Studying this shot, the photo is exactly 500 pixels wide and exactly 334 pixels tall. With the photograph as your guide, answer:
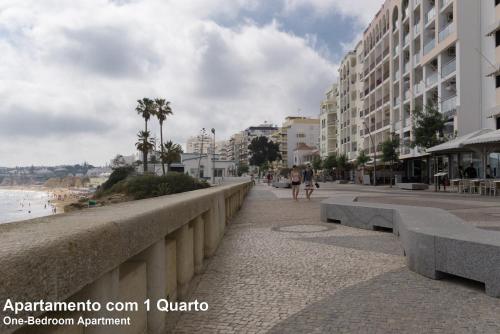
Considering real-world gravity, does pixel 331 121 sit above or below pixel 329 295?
above

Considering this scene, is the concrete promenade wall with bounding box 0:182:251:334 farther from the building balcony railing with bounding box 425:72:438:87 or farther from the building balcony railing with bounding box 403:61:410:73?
the building balcony railing with bounding box 403:61:410:73

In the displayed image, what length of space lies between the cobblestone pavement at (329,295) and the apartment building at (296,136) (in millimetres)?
138828

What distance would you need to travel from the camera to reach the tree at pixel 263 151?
13888 cm

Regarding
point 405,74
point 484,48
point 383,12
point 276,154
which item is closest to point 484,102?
point 484,48

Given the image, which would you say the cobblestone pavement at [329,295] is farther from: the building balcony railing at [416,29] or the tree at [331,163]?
the tree at [331,163]

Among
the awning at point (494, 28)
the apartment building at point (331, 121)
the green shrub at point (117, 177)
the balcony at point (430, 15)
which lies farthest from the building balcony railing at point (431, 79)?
the apartment building at point (331, 121)

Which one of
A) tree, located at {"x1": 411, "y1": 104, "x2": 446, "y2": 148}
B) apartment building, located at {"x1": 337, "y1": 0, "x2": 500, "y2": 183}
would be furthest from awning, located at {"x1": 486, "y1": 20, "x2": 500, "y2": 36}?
tree, located at {"x1": 411, "y1": 104, "x2": 446, "y2": 148}

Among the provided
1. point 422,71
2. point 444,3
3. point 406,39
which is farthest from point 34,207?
point 444,3

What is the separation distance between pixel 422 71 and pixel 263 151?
9562 centimetres

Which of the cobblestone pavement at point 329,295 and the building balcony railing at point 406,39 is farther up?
the building balcony railing at point 406,39

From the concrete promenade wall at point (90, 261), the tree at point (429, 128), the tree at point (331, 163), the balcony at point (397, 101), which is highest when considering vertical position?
the balcony at point (397, 101)

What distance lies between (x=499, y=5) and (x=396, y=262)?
2906 centimetres

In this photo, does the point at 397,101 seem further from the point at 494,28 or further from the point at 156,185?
the point at 156,185

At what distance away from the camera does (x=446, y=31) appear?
3731 centimetres
